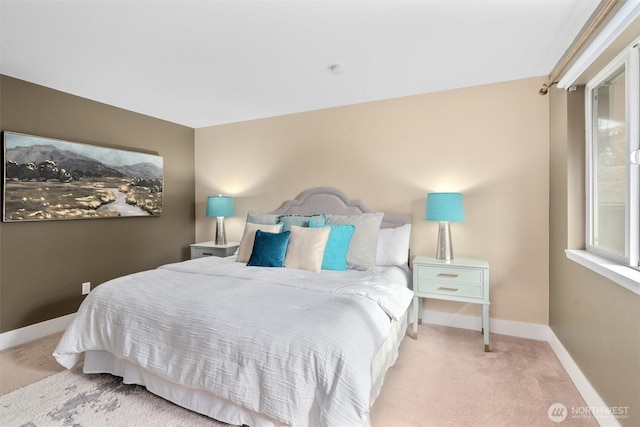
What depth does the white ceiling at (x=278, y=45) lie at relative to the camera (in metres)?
Result: 1.80

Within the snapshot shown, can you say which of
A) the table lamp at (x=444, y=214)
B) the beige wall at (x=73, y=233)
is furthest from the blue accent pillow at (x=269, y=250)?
the beige wall at (x=73, y=233)

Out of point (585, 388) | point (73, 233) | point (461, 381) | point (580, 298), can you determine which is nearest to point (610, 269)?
point (580, 298)

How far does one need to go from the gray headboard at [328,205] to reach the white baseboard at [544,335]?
1.00m

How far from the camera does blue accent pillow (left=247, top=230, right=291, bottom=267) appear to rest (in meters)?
2.64

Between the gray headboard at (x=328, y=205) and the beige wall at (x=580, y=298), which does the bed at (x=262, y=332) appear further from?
the beige wall at (x=580, y=298)

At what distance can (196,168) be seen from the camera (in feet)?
14.8

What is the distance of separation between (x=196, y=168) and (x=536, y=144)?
4.17 meters

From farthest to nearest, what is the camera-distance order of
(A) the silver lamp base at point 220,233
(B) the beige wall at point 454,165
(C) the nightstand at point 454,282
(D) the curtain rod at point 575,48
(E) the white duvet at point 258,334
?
1. (A) the silver lamp base at point 220,233
2. (B) the beige wall at point 454,165
3. (C) the nightstand at point 454,282
4. (D) the curtain rod at point 575,48
5. (E) the white duvet at point 258,334

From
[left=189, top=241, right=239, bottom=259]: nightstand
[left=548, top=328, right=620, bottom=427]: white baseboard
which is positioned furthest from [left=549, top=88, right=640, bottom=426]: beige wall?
[left=189, top=241, right=239, bottom=259]: nightstand

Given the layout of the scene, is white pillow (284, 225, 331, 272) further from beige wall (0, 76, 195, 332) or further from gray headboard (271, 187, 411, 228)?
beige wall (0, 76, 195, 332)

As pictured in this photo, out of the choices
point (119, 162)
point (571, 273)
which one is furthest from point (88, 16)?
point (571, 273)

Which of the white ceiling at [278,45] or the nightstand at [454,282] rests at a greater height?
the white ceiling at [278,45]

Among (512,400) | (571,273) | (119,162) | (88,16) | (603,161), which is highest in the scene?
(88,16)

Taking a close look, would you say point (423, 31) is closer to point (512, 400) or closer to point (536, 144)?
point (536, 144)
